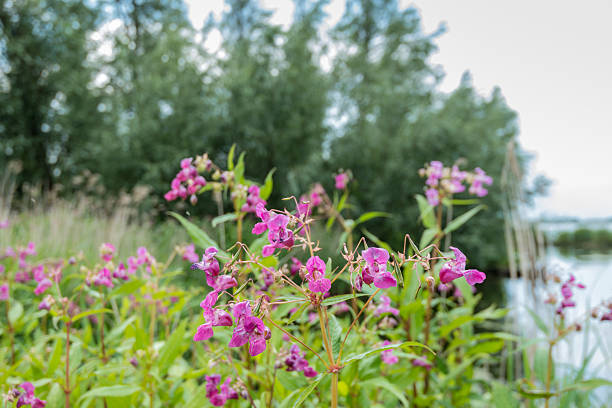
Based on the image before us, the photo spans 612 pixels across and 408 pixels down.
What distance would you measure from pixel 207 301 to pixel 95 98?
38.6ft

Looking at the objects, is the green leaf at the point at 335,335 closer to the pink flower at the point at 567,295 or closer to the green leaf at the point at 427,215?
the green leaf at the point at 427,215

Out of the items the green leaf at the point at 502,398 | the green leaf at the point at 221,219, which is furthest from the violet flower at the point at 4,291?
the green leaf at the point at 502,398

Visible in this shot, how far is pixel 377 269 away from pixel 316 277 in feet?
0.31

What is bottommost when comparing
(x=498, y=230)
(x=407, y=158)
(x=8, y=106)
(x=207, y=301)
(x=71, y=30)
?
(x=498, y=230)

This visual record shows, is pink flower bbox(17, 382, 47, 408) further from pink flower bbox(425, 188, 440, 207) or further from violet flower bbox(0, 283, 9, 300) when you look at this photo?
pink flower bbox(425, 188, 440, 207)

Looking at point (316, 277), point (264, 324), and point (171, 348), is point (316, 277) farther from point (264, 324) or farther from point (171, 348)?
point (171, 348)

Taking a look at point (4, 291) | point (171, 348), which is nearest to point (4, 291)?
point (4, 291)

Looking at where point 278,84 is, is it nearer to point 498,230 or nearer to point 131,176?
point 131,176

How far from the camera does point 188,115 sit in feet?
31.7

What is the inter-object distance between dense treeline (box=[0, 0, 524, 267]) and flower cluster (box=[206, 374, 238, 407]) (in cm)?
671

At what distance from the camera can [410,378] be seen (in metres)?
1.19

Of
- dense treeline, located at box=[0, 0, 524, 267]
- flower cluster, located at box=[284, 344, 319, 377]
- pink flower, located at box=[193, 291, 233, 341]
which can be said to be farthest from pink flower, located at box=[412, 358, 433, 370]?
dense treeline, located at box=[0, 0, 524, 267]

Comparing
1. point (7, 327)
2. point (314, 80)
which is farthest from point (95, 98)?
point (7, 327)

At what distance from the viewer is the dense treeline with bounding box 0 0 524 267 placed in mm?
9453
